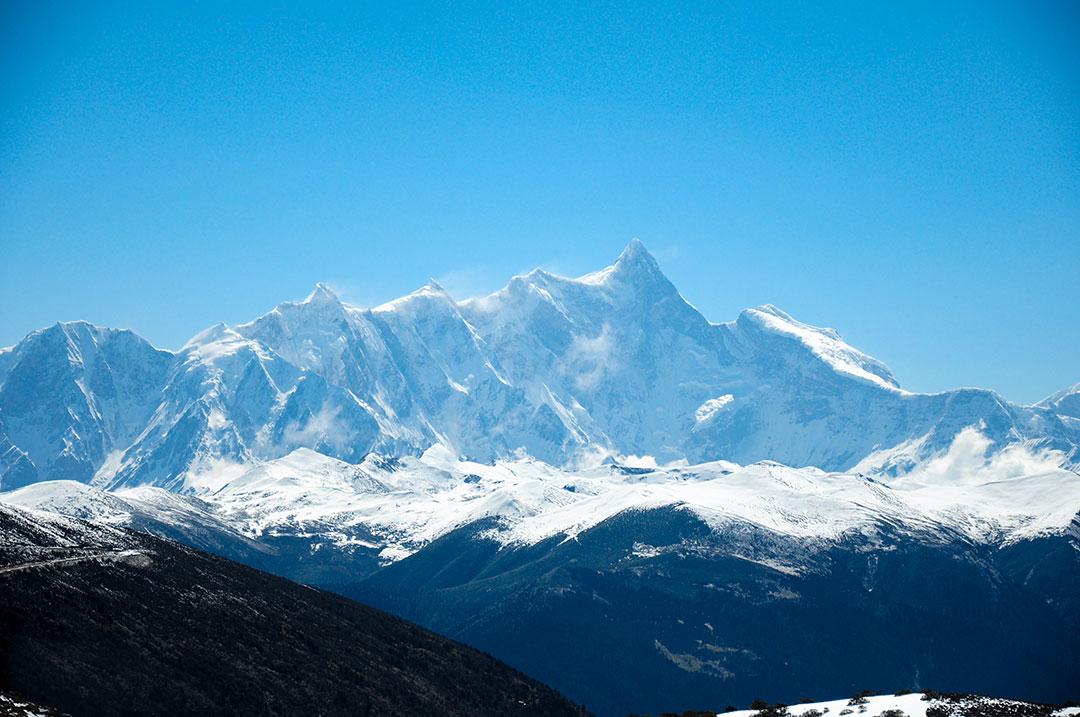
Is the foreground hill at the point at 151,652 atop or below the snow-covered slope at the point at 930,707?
below

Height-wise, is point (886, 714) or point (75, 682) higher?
point (886, 714)

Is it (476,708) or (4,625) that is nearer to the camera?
(4,625)

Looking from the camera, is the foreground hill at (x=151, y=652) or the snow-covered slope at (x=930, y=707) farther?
the foreground hill at (x=151, y=652)

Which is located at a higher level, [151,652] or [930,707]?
[930,707]

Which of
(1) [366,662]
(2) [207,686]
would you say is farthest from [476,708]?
(2) [207,686]

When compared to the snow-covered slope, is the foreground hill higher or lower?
lower

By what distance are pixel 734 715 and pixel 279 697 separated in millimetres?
66844

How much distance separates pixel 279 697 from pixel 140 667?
19.5 meters

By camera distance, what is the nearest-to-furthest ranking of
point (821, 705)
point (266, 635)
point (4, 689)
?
point (821, 705) < point (4, 689) < point (266, 635)

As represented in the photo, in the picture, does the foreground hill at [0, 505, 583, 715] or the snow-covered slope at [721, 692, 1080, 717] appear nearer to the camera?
the snow-covered slope at [721, 692, 1080, 717]

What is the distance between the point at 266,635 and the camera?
192 m

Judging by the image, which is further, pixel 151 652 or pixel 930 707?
pixel 151 652

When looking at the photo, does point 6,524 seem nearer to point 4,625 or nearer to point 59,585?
point 59,585

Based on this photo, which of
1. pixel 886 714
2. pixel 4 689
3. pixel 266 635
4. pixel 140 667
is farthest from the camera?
pixel 266 635
